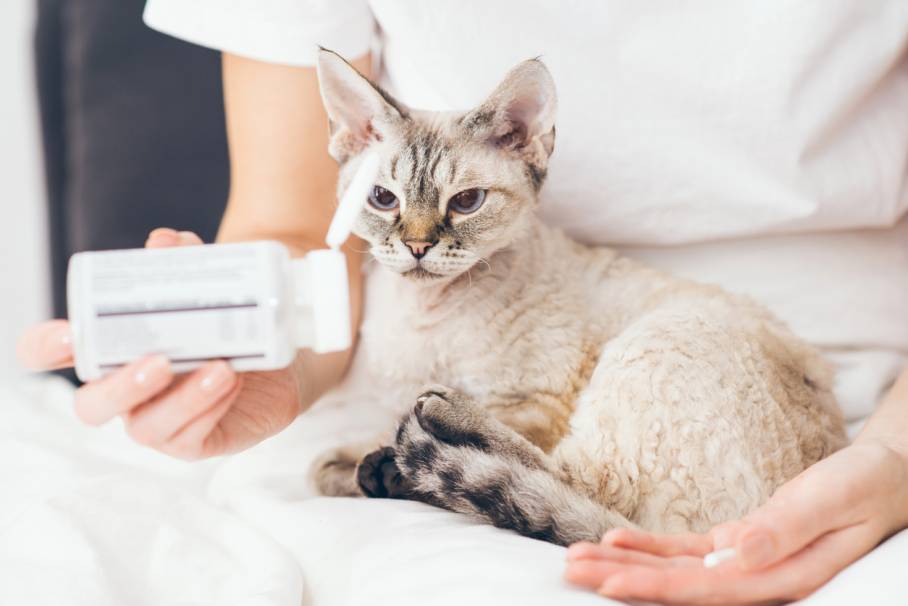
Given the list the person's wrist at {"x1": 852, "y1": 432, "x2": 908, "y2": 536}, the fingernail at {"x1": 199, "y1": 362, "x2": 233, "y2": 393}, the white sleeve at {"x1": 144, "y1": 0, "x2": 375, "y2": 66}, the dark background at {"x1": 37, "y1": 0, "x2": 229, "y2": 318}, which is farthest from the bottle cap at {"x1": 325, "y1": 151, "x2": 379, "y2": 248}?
the dark background at {"x1": 37, "y1": 0, "x2": 229, "y2": 318}

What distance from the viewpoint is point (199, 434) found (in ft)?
3.34

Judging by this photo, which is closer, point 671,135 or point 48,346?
point 48,346

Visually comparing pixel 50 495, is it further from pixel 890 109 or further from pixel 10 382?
pixel 890 109

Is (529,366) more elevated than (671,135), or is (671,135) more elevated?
(671,135)

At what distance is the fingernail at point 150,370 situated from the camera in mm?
880

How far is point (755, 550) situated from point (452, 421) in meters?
0.45

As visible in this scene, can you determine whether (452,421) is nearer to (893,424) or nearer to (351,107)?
(351,107)

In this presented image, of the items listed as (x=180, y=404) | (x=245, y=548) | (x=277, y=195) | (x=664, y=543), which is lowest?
(x=245, y=548)

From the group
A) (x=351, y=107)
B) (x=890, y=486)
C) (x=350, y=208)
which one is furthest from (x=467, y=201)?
(x=890, y=486)

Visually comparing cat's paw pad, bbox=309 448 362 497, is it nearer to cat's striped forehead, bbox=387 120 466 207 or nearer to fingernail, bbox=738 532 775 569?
cat's striped forehead, bbox=387 120 466 207

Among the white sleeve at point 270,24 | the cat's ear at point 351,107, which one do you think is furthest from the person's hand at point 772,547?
the white sleeve at point 270,24

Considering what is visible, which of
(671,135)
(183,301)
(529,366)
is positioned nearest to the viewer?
(183,301)

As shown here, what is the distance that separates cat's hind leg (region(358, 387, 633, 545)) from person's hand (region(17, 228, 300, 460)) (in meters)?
0.28

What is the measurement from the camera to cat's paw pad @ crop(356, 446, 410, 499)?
1.25 meters
